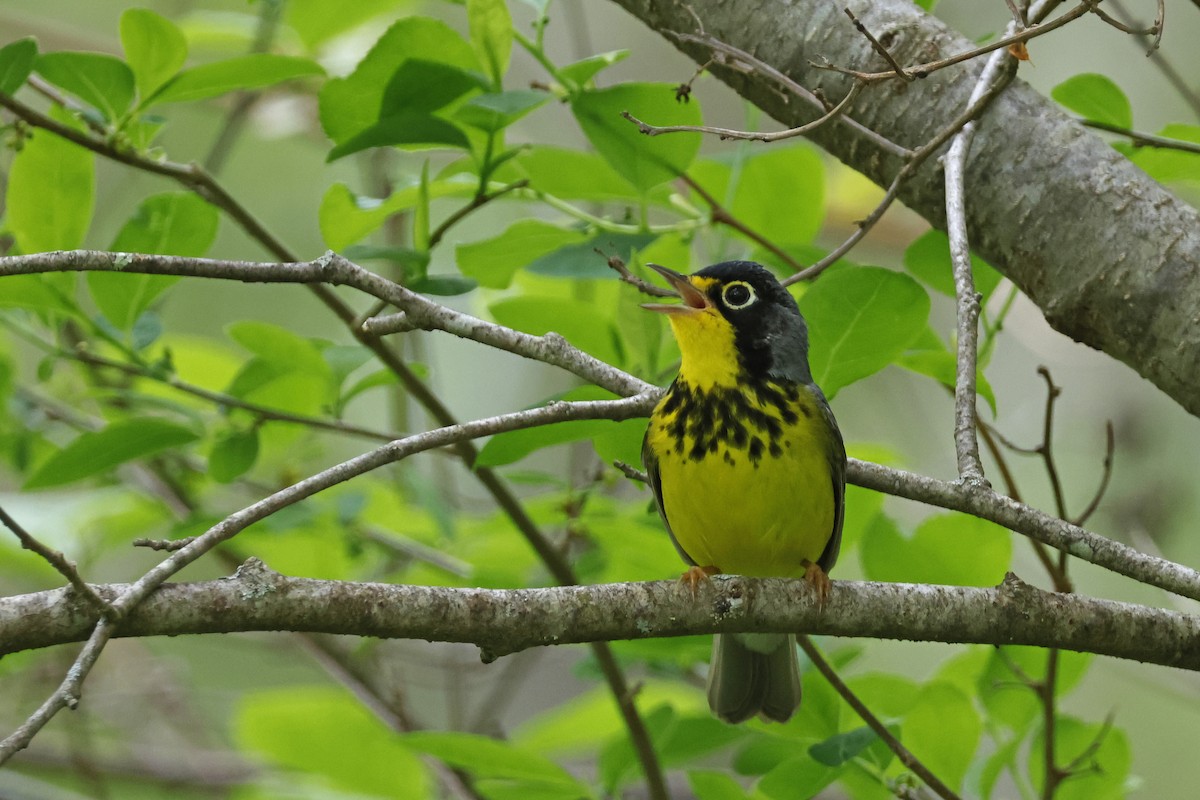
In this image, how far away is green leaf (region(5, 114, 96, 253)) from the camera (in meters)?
3.29

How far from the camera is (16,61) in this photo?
116 inches

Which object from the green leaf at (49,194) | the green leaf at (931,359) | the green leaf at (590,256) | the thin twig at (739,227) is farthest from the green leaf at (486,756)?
the green leaf at (49,194)

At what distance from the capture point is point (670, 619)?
251cm

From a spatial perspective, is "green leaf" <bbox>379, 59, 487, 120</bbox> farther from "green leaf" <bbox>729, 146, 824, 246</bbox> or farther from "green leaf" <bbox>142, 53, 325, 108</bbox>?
"green leaf" <bbox>729, 146, 824, 246</bbox>

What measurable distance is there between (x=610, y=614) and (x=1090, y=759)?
4.87 feet

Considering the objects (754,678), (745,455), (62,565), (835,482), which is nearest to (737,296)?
(745,455)

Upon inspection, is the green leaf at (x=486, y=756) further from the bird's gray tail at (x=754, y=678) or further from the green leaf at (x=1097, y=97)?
the green leaf at (x=1097, y=97)

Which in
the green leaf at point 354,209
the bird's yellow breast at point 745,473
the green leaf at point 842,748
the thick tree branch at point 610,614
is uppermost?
the green leaf at point 354,209

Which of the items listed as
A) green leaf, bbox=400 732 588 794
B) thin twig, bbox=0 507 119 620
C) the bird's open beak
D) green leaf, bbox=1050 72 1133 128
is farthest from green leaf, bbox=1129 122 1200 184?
thin twig, bbox=0 507 119 620

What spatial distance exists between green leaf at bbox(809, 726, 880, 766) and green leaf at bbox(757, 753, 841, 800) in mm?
50

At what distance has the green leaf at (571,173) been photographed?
352 cm

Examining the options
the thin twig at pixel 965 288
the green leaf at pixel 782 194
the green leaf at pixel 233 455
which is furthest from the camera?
the green leaf at pixel 782 194

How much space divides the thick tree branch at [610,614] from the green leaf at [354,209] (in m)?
1.27

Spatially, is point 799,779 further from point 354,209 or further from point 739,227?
point 354,209
